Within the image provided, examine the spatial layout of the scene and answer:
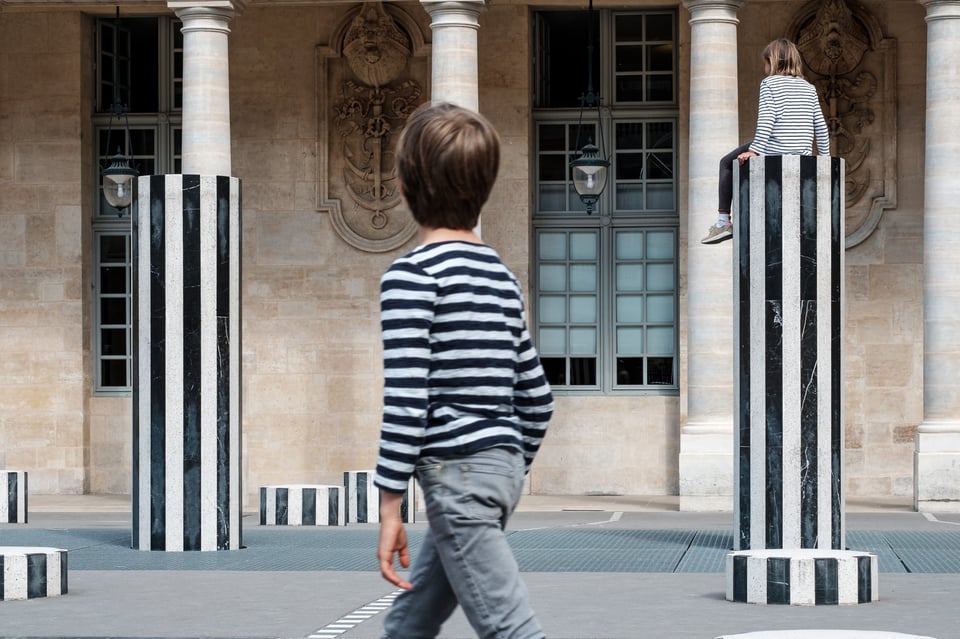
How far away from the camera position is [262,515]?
16.5m

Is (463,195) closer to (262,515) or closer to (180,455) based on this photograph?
(180,455)

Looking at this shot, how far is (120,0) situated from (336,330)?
4.98 meters

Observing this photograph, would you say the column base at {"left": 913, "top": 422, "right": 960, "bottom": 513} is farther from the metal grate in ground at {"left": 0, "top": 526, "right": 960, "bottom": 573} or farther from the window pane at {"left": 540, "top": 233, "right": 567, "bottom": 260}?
the window pane at {"left": 540, "top": 233, "right": 567, "bottom": 260}

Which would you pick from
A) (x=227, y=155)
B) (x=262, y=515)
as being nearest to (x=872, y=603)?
(x=262, y=515)

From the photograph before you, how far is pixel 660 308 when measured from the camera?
21.9 metres

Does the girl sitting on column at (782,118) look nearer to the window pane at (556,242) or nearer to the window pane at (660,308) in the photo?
the window pane at (660,308)

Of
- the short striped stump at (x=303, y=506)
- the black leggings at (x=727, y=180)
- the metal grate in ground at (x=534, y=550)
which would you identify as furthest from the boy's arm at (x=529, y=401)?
the short striped stump at (x=303, y=506)

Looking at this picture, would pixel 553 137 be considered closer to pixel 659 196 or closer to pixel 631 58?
pixel 631 58

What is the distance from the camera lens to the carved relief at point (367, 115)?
2184 centimetres

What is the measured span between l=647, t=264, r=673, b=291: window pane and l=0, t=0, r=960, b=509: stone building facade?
0.04m

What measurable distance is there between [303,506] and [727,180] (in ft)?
18.7

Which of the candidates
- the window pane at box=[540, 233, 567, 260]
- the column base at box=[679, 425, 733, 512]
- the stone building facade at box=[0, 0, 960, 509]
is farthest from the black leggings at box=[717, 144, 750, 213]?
the window pane at box=[540, 233, 567, 260]

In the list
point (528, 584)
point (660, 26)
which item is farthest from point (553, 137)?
point (528, 584)

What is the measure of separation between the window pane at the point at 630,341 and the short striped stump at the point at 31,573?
41.1 ft
